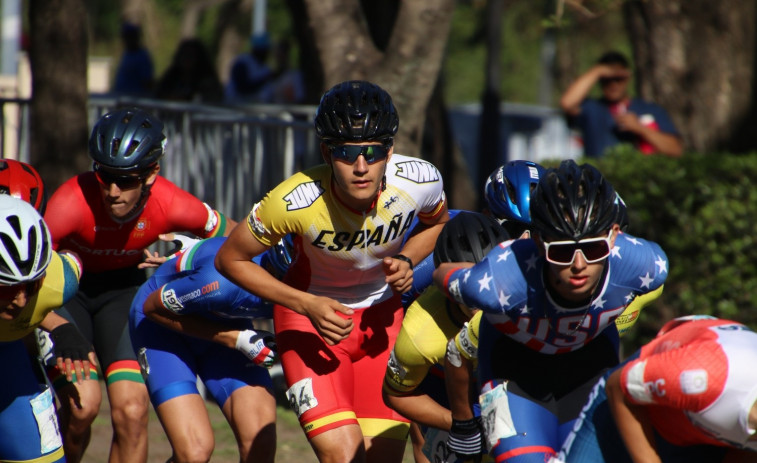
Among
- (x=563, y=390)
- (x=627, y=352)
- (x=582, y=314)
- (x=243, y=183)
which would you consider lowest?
(x=627, y=352)

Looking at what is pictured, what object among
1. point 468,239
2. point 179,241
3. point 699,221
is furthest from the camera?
point 699,221

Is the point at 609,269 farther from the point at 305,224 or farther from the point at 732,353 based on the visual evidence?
the point at 305,224

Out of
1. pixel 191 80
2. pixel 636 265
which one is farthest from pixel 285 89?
pixel 636 265

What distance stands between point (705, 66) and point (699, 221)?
303 centimetres

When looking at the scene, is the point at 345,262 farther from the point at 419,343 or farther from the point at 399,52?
the point at 399,52

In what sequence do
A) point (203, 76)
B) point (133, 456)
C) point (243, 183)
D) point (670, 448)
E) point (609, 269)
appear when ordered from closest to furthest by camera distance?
point (670, 448) → point (609, 269) → point (133, 456) → point (243, 183) → point (203, 76)

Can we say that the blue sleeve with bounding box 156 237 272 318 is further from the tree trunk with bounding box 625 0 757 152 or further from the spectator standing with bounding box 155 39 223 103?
the spectator standing with bounding box 155 39 223 103

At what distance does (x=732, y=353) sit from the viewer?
11.8ft

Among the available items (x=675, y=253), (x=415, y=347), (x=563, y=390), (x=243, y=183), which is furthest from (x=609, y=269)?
(x=675, y=253)

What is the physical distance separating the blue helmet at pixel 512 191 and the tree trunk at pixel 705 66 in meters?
7.40

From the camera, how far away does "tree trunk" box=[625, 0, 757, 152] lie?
39.2 feet

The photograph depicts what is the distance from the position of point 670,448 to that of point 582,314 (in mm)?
640

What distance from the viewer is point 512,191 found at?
5.26 metres

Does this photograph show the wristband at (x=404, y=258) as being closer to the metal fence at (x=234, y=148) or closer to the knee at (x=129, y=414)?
the knee at (x=129, y=414)
